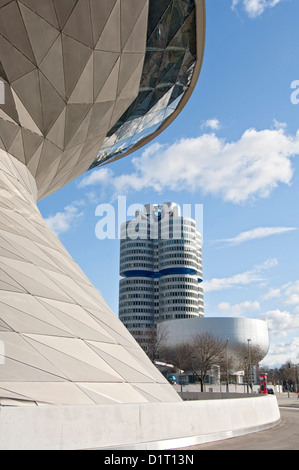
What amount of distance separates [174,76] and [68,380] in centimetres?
1352

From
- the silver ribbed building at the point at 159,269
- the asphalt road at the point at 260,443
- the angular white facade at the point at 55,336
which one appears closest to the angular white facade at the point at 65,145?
the angular white facade at the point at 55,336

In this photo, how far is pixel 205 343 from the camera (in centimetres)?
6175

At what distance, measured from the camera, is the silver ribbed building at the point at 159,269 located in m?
128

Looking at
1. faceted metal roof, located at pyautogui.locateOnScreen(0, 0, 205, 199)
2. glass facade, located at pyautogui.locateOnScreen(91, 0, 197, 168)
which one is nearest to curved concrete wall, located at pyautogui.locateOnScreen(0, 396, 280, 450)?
faceted metal roof, located at pyautogui.locateOnScreen(0, 0, 205, 199)

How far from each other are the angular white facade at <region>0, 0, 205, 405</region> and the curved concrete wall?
64 cm

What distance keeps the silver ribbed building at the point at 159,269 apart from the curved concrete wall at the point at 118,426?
387 ft

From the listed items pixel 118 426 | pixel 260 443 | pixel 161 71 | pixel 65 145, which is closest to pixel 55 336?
pixel 118 426

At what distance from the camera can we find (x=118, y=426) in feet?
18.7

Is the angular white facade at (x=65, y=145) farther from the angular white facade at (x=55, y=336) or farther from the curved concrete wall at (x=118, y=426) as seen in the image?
the curved concrete wall at (x=118, y=426)

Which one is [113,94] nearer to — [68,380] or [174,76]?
[174,76]

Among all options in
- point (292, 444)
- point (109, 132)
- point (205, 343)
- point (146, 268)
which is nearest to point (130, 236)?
point (146, 268)

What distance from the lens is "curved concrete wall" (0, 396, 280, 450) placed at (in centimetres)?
483

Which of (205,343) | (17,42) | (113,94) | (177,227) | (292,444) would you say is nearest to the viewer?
(292,444)

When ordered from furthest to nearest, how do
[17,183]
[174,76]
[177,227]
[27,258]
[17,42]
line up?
1. [177,227]
2. [174,76]
3. [17,183]
4. [17,42]
5. [27,258]
